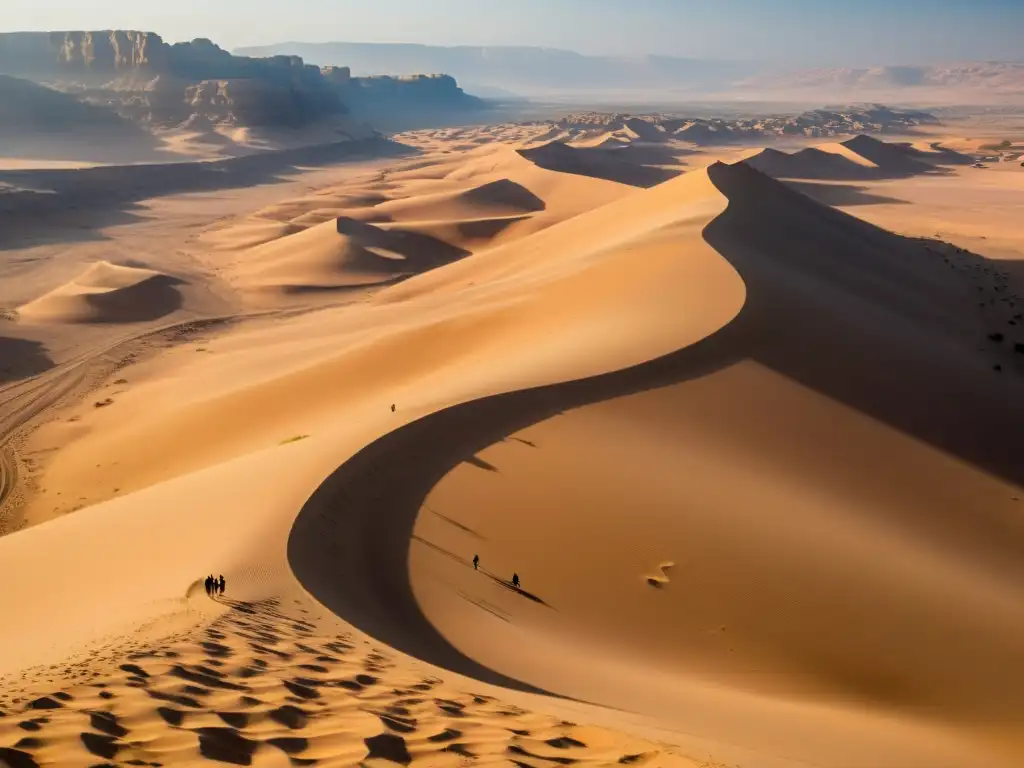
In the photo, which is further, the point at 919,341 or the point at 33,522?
the point at 919,341

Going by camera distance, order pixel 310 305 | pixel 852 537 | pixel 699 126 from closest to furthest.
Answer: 1. pixel 852 537
2. pixel 310 305
3. pixel 699 126

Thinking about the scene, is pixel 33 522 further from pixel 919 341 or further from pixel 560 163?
pixel 560 163

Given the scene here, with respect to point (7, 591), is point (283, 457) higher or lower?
higher

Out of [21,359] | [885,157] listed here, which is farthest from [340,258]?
[885,157]

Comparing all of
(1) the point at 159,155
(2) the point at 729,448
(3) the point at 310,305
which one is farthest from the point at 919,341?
(1) the point at 159,155

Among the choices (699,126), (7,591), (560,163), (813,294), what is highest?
(699,126)

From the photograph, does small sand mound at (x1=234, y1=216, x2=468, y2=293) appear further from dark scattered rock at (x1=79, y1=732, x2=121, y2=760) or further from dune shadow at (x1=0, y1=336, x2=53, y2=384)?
dark scattered rock at (x1=79, y1=732, x2=121, y2=760)

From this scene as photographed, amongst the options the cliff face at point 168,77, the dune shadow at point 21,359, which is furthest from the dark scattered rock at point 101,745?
the cliff face at point 168,77
